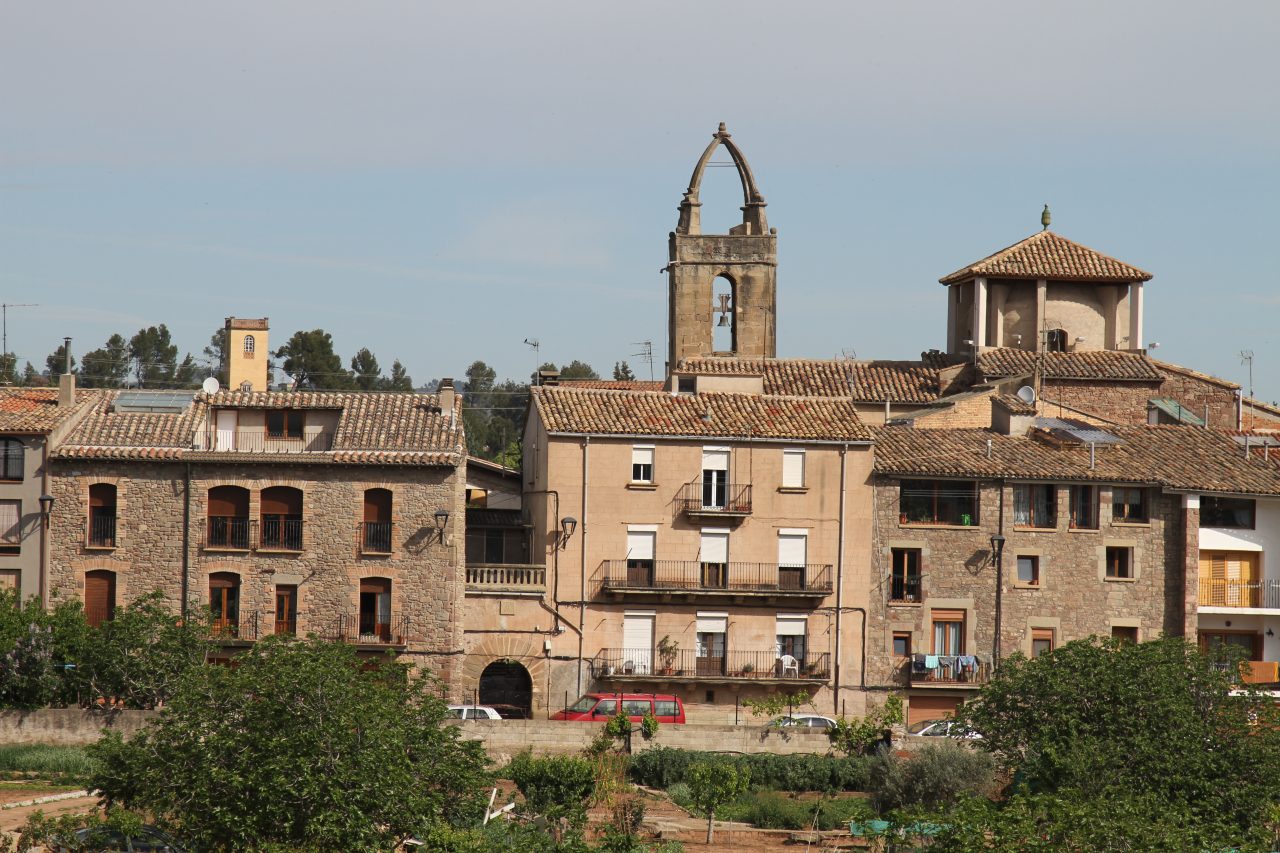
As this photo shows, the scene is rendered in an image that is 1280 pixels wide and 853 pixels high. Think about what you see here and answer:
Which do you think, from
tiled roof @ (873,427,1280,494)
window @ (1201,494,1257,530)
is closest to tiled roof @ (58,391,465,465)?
tiled roof @ (873,427,1280,494)

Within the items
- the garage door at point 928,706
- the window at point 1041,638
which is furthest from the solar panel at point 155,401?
the window at point 1041,638

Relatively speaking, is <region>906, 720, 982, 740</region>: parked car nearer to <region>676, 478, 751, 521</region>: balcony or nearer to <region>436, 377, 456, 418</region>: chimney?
<region>676, 478, 751, 521</region>: balcony

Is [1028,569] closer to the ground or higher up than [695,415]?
closer to the ground

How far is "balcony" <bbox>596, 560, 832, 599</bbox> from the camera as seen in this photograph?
53.9 metres

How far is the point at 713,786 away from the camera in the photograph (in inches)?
1702

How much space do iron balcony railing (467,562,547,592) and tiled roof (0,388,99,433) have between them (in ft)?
36.0

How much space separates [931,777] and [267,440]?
64.7ft

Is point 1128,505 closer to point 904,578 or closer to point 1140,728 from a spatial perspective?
point 904,578

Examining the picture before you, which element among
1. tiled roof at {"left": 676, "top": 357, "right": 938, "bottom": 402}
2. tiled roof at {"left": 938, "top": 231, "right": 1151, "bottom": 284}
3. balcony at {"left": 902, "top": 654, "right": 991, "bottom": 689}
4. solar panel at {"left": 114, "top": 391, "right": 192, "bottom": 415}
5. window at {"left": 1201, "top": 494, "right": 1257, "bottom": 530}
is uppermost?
tiled roof at {"left": 938, "top": 231, "right": 1151, "bottom": 284}

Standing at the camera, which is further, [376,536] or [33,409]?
[33,409]

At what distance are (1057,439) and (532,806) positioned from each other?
23576 millimetres

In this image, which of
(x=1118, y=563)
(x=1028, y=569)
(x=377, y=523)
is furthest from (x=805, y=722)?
(x=377, y=523)

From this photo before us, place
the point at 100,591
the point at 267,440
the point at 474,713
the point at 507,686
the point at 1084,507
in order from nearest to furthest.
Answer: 1. the point at 474,713
2. the point at 100,591
3. the point at 267,440
4. the point at 507,686
5. the point at 1084,507

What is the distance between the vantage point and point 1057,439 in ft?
192
